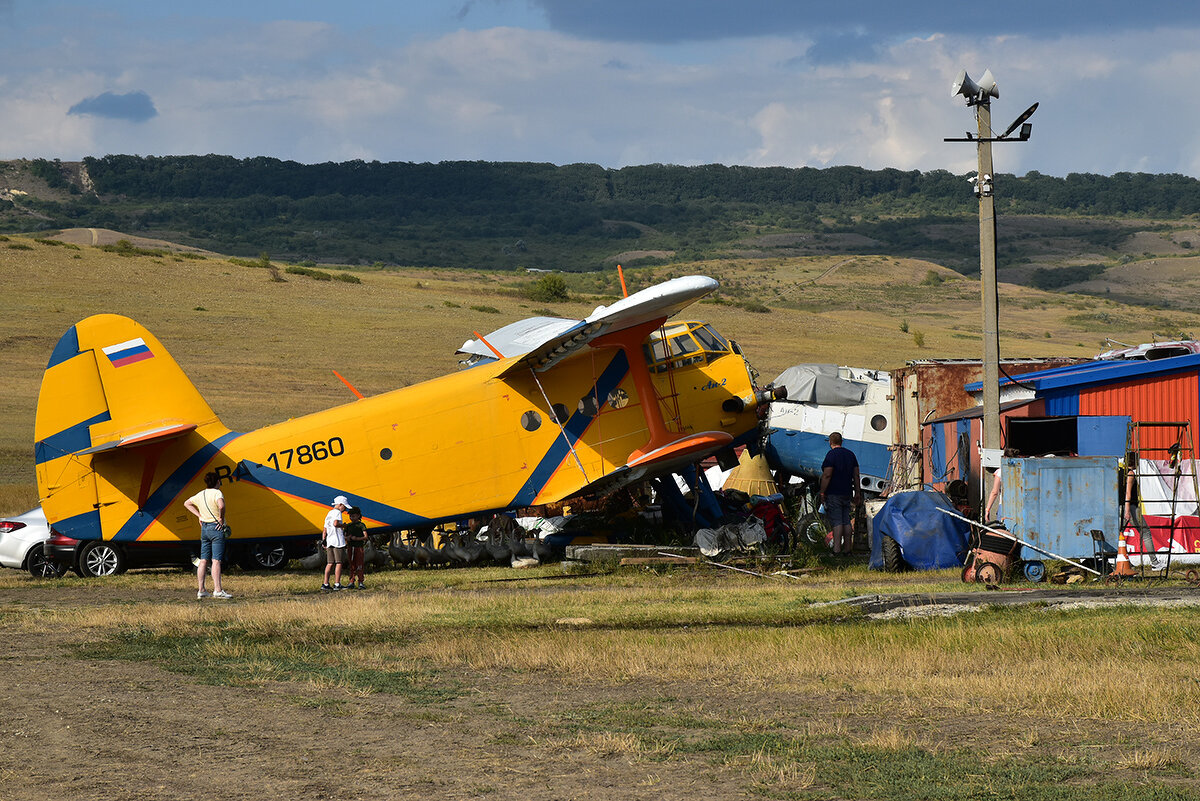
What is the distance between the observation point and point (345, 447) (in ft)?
64.1

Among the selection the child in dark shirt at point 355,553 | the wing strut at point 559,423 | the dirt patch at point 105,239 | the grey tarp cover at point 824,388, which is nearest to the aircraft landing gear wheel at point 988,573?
the wing strut at point 559,423

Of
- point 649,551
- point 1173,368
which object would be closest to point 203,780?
point 649,551

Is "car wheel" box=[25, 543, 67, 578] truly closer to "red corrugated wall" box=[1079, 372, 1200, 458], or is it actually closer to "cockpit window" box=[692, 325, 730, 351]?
"cockpit window" box=[692, 325, 730, 351]

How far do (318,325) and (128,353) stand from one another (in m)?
44.7

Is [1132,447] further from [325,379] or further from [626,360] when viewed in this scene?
[325,379]

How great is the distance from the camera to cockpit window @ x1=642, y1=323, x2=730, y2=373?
65.9ft

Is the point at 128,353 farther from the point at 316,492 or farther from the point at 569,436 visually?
the point at 569,436

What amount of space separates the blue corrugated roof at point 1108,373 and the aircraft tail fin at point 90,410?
1351cm

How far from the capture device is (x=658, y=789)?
21.5 ft

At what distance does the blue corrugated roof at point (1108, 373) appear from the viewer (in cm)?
2092

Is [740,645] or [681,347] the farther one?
[681,347]

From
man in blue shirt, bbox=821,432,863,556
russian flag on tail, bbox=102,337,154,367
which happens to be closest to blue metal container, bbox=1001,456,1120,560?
man in blue shirt, bbox=821,432,863,556

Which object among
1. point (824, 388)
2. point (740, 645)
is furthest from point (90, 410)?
point (824, 388)

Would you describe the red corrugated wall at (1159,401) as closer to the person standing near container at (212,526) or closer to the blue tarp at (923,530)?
the blue tarp at (923,530)
